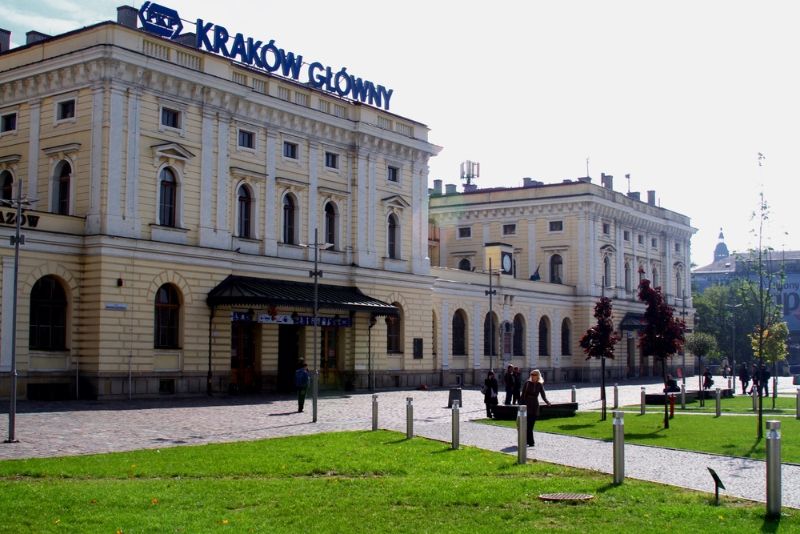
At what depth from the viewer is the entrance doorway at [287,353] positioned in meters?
45.1

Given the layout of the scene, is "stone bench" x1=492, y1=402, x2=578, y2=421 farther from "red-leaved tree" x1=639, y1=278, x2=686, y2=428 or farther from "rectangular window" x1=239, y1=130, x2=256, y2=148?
"rectangular window" x1=239, y1=130, x2=256, y2=148

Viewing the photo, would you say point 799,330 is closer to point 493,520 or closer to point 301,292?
point 301,292

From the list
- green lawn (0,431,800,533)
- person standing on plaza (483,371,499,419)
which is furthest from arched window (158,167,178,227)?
green lawn (0,431,800,533)

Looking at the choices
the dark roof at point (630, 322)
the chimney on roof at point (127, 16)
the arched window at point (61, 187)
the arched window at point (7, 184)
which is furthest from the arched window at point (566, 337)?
the arched window at point (7, 184)

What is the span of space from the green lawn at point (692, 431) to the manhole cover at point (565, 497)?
21.2ft

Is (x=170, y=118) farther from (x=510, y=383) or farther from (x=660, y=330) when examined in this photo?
(x=660, y=330)

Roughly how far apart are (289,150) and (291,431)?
22407 millimetres

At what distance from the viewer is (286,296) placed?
137 feet

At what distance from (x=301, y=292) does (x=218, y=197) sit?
570 centimetres

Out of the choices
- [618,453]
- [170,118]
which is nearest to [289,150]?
[170,118]

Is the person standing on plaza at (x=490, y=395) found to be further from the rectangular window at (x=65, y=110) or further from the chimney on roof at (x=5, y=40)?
the chimney on roof at (x=5, y=40)

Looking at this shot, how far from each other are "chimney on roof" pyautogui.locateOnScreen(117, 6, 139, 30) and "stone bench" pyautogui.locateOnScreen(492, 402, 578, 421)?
22081mm

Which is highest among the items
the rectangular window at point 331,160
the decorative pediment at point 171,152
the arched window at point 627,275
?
the rectangular window at point 331,160

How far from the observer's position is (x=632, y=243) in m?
79.9
